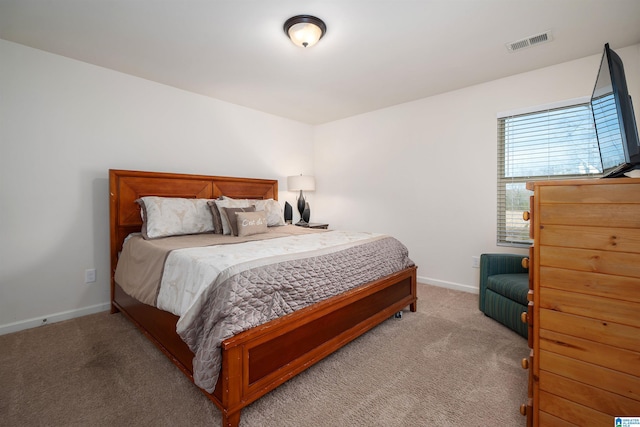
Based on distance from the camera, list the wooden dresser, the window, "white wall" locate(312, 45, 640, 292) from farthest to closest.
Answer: "white wall" locate(312, 45, 640, 292)
the window
the wooden dresser

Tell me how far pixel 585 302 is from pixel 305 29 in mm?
2249

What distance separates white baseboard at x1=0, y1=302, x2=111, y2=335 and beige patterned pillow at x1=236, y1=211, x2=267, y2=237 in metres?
1.57

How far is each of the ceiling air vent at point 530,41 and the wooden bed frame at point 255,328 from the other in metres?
2.12

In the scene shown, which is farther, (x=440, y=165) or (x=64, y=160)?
(x=440, y=165)

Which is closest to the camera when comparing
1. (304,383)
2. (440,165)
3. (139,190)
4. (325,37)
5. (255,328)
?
(255,328)

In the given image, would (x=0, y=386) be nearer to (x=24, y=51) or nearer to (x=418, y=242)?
(x=24, y=51)

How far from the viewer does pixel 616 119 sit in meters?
1.19

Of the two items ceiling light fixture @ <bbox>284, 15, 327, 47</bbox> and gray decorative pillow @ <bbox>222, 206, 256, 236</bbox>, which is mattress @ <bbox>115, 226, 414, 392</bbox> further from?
ceiling light fixture @ <bbox>284, 15, 327, 47</bbox>

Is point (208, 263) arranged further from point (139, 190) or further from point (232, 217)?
point (139, 190)

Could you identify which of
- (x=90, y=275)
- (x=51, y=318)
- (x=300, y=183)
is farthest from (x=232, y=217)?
(x=51, y=318)

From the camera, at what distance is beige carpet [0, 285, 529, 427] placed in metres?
1.46

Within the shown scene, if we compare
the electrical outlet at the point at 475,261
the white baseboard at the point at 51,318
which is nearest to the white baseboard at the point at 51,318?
the white baseboard at the point at 51,318

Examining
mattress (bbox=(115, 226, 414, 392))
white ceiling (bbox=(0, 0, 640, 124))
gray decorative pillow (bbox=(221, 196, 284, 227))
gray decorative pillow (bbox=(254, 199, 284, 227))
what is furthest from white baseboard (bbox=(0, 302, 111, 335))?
white ceiling (bbox=(0, 0, 640, 124))

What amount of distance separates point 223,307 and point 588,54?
3.65 meters
